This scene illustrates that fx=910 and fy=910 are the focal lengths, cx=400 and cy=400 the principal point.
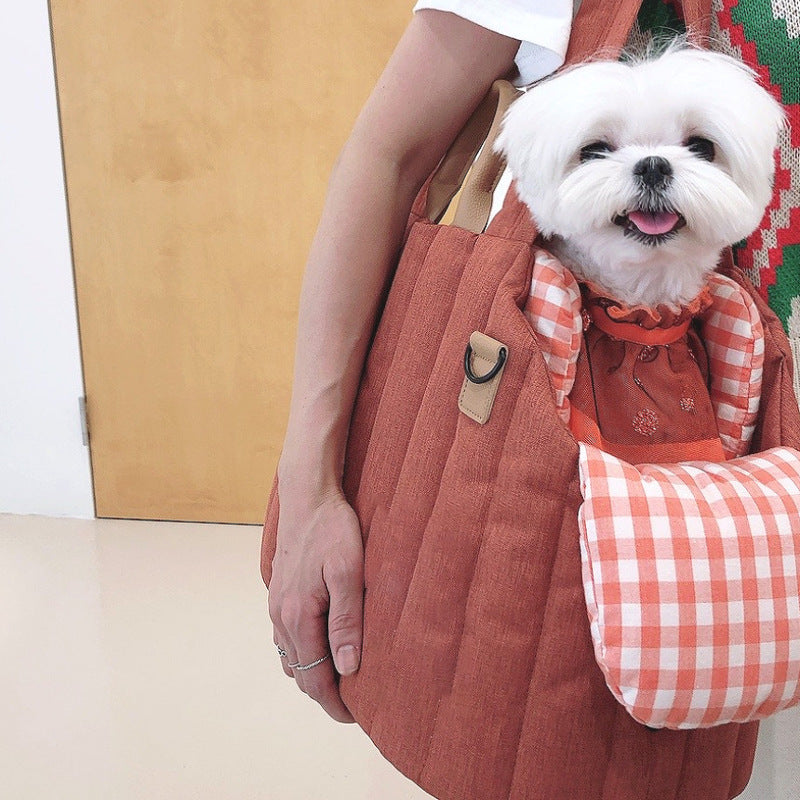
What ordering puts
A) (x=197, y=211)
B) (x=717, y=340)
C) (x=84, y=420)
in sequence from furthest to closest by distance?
(x=84, y=420)
(x=197, y=211)
(x=717, y=340)

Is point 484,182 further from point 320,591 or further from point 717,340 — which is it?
point 320,591

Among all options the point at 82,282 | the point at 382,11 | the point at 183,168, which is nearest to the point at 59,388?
the point at 82,282

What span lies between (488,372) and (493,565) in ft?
0.38

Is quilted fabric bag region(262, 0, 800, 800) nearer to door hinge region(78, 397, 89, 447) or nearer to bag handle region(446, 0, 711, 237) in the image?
bag handle region(446, 0, 711, 237)

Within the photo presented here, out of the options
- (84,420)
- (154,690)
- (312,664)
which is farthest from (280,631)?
(84,420)

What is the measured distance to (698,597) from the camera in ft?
1.58

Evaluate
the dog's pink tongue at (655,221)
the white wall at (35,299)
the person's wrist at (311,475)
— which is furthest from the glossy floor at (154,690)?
the dog's pink tongue at (655,221)

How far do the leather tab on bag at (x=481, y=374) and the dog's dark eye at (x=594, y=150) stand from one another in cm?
13

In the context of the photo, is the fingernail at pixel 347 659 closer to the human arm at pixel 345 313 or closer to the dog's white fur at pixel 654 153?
the human arm at pixel 345 313

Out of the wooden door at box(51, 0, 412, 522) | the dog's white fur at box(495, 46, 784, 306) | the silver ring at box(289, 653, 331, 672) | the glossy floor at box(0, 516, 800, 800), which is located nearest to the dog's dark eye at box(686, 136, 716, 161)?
the dog's white fur at box(495, 46, 784, 306)

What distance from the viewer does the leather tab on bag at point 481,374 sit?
543mm

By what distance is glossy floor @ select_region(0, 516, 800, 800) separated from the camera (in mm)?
1344

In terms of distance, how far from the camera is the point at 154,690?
1.55m

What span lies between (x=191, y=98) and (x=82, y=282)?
19.2 inches
